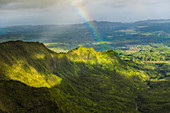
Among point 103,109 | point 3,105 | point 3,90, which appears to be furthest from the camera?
point 103,109

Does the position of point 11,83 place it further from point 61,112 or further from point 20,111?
point 61,112

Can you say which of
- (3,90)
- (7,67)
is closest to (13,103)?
(3,90)

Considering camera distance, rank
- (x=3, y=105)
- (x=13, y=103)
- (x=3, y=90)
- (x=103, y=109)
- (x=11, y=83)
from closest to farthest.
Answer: (x=3, y=105) → (x=13, y=103) → (x=3, y=90) → (x=11, y=83) → (x=103, y=109)

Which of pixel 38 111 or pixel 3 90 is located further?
pixel 3 90

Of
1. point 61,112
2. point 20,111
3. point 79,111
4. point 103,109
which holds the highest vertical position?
point 20,111

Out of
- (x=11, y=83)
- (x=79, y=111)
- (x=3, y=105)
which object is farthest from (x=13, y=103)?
(x=79, y=111)

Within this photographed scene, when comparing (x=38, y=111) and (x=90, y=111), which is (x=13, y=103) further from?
(x=90, y=111)

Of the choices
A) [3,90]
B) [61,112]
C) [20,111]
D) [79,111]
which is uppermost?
[3,90]

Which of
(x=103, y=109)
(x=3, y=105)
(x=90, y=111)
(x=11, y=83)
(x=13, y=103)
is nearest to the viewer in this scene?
(x=3, y=105)

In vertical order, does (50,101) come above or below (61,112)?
above
